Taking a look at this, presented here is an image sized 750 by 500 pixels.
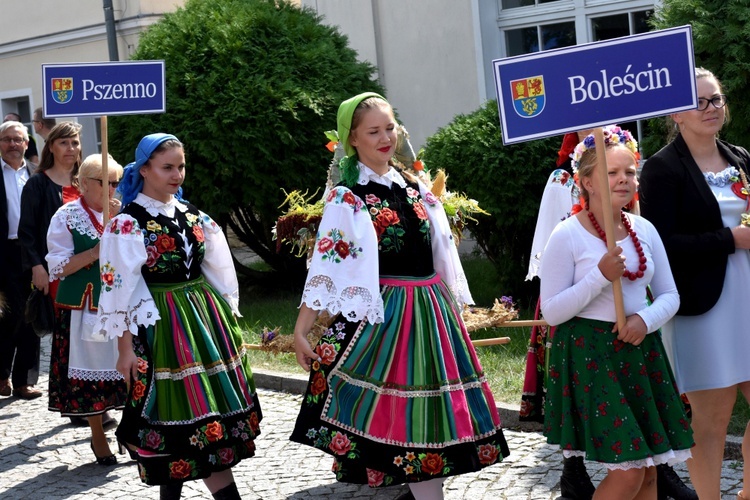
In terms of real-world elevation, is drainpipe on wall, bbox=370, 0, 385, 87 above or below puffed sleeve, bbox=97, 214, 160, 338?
above

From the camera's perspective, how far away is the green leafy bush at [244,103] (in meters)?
10.8

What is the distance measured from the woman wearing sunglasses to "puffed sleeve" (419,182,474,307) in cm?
87

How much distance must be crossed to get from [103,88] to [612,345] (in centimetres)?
381

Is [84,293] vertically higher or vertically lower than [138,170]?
lower

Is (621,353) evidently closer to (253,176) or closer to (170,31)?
(253,176)

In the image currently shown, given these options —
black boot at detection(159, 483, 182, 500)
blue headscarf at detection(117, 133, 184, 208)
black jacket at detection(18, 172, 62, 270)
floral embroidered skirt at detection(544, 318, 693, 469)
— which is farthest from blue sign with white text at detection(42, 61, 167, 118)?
floral embroidered skirt at detection(544, 318, 693, 469)

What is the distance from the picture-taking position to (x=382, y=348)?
4.83 m

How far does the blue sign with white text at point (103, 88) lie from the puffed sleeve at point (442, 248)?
235 cm

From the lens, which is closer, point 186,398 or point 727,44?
point 186,398

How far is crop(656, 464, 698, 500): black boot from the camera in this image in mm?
5133

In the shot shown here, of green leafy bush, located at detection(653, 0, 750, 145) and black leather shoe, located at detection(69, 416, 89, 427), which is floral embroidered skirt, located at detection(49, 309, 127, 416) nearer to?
black leather shoe, located at detection(69, 416, 89, 427)

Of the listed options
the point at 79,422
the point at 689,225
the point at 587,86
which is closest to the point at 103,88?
the point at 79,422

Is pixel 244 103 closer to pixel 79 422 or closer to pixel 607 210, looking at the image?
pixel 79 422

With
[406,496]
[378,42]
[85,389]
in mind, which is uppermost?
[378,42]
